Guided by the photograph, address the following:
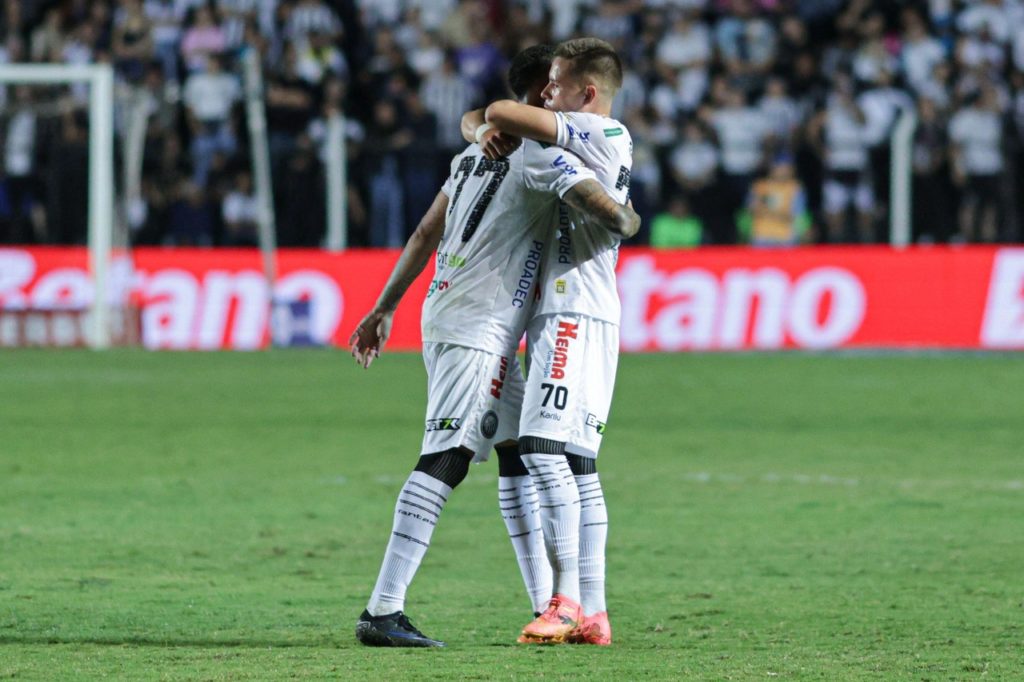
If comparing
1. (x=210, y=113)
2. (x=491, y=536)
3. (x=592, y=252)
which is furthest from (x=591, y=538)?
(x=210, y=113)

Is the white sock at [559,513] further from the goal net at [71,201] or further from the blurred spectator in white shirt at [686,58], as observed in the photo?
the blurred spectator in white shirt at [686,58]

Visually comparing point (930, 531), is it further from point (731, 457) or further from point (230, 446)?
point (230, 446)

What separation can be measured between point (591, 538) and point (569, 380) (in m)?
0.55

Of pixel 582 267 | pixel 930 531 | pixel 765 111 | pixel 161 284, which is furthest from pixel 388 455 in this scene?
pixel 765 111

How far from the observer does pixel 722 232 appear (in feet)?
70.1

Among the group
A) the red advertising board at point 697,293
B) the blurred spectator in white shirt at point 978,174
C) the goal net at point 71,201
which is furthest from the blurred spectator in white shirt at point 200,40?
the blurred spectator in white shirt at point 978,174

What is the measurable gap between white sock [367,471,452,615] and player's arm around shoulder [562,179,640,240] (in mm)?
980

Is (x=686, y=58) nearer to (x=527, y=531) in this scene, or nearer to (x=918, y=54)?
(x=918, y=54)

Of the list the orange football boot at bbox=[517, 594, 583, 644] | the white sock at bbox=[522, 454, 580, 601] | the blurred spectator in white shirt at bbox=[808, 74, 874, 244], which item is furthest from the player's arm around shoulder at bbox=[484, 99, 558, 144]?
the blurred spectator in white shirt at bbox=[808, 74, 874, 244]

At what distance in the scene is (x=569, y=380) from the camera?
584cm

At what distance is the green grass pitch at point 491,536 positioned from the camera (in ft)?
18.4

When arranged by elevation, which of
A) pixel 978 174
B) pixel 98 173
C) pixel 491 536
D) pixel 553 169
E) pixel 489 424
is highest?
pixel 978 174

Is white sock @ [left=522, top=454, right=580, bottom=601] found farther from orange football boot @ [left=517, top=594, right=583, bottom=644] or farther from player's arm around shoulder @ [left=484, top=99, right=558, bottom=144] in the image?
player's arm around shoulder @ [left=484, top=99, right=558, bottom=144]

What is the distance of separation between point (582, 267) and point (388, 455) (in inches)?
231
